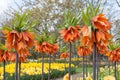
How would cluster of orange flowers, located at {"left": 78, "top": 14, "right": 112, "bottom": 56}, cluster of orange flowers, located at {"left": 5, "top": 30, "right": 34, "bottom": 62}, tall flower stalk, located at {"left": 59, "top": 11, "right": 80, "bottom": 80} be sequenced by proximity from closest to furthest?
cluster of orange flowers, located at {"left": 78, "top": 14, "right": 112, "bottom": 56}, cluster of orange flowers, located at {"left": 5, "top": 30, "right": 34, "bottom": 62}, tall flower stalk, located at {"left": 59, "top": 11, "right": 80, "bottom": 80}

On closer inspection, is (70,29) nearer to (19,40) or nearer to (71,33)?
(71,33)

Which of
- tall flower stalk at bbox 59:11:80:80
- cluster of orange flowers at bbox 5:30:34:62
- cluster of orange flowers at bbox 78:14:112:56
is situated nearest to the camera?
cluster of orange flowers at bbox 78:14:112:56

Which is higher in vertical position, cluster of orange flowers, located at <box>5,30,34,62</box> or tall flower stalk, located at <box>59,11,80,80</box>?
tall flower stalk, located at <box>59,11,80,80</box>

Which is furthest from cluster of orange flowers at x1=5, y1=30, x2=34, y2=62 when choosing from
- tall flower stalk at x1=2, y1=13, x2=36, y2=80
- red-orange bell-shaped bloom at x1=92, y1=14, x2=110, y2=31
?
red-orange bell-shaped bloom at x1=92, y1=14, x2=110, y2=31

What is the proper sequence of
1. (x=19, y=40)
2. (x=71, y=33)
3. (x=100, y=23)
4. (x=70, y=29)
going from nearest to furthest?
1. (x=100, y=23)
2. (x=19, y=40)
3. (x=70, y=29)
4. (x=71, y=33)

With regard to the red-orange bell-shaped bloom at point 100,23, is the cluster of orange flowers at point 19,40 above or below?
below

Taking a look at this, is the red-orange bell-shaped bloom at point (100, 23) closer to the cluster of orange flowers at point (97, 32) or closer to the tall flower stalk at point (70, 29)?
the cluster of orange flowers at point (97, 32)

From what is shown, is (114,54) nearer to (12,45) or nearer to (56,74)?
(12,45)

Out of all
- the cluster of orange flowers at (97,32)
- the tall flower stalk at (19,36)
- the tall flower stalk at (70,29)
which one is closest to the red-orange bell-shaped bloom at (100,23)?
the cluster of orange flowers at (97,32)

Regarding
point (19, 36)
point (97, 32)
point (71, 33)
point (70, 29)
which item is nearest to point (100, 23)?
point (97, 32)

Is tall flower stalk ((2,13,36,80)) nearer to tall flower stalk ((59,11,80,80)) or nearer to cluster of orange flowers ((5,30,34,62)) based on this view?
cluster of orange flowers ((5,30,34,62))

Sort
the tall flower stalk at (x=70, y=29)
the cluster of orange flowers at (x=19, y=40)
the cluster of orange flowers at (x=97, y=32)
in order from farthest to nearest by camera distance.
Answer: the tall flower stalk at (x=70, y=29) → the cluster of orange flowers at (x=19, y=40) → the cluster of orange flowers at (x=97, y=32)

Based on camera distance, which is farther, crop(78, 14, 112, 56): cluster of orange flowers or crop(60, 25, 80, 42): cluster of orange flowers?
crop(60, 25, 80, 42): cluster of orange flowers

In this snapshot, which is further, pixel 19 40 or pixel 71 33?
pixel 71 33
